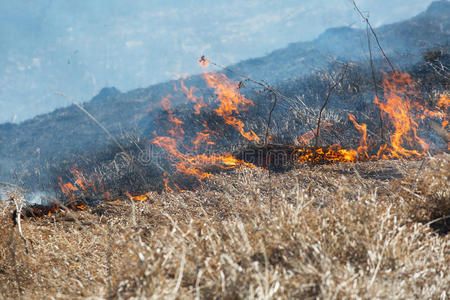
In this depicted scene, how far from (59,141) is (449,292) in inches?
1143

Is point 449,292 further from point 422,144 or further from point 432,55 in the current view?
point 432,55

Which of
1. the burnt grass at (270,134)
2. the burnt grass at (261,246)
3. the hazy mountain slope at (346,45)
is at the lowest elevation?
the burnt grass at (270,134)

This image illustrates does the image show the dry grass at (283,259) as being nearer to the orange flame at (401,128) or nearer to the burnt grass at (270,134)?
the burnt grass at (270,134)

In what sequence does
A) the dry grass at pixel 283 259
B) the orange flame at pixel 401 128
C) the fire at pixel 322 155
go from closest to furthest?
1. the dry grass at pixel 283 259
2. the fire at pixel 322 155
3. the orange flame at pixel 401 128

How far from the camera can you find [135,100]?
35562 millimetres

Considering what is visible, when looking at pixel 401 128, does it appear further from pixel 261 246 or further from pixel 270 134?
pixel 261 246

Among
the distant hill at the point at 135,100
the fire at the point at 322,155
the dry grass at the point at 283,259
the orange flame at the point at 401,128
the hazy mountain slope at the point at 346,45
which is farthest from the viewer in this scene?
the hazy mountain slope at the point at 346,45

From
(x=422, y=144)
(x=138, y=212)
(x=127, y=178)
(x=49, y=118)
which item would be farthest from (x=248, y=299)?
(x=49, y=118)

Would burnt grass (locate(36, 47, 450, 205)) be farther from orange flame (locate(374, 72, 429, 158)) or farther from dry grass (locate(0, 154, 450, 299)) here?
dry grass (locate(0, 154, 450, 299))

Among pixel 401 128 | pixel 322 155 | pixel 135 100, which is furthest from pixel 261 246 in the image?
pixel 135 100

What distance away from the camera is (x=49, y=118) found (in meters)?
33.2

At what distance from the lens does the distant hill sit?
24.2m

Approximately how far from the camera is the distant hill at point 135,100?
2423 cm

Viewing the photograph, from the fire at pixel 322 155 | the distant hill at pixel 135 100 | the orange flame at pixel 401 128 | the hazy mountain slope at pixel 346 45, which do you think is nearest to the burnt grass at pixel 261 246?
the fire at pixel 322 155
